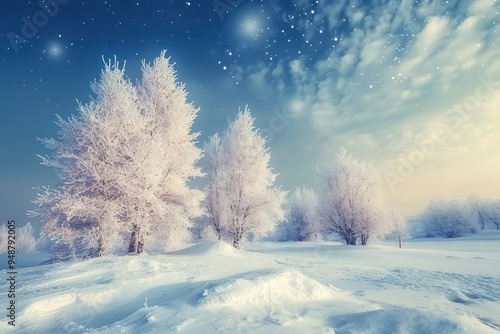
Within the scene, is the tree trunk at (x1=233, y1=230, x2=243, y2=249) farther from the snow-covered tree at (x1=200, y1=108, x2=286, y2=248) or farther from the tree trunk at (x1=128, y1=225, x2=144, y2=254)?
the tree trunk at (x1=128, y1=225, x2=144, y2=254)

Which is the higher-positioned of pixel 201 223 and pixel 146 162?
pixel 146 162

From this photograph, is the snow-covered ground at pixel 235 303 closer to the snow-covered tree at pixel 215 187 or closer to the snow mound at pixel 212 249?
the snow mound at pixel 212 249

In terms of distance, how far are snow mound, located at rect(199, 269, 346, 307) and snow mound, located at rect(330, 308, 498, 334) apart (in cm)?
120

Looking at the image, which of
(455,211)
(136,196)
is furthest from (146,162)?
(455,211)

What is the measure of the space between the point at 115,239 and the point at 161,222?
197cm

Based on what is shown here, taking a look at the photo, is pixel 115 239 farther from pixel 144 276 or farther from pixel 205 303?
pixel 205 303

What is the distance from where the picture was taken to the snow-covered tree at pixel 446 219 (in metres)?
50.8

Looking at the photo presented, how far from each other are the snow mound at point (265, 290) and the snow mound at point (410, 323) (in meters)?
1.20

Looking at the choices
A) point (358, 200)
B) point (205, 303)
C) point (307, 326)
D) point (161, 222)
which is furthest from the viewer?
point (358, 200)

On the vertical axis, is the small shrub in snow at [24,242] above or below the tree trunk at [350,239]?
below

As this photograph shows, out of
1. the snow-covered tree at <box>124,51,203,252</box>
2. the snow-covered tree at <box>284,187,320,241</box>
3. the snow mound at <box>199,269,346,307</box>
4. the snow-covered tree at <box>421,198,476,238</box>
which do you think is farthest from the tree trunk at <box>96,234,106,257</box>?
the snow-covered tree at <box>421,198,476,238</box>

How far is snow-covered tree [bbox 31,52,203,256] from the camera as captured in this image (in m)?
10.1

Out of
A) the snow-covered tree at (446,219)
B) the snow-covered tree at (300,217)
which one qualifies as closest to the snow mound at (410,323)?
the snow-covered tree at (300,217)

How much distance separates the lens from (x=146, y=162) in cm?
1064
